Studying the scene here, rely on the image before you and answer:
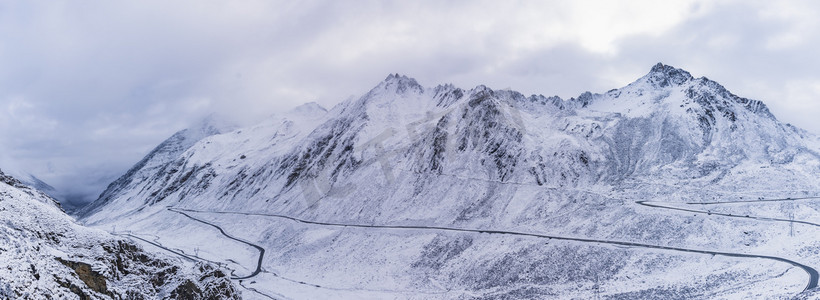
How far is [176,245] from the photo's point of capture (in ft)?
331

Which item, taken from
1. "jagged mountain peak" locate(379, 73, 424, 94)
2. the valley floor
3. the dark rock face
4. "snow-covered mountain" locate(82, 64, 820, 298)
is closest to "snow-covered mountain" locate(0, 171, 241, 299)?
the dark rock face

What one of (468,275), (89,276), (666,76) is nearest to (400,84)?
(666,76)

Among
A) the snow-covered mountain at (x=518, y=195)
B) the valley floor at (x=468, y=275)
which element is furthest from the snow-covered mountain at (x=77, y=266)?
the snow-covered mountain at (x=518, y=195)

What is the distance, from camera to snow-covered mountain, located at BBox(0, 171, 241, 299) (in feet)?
93.9

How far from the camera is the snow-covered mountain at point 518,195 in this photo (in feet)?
207

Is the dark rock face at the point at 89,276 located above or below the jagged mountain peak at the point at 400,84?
below

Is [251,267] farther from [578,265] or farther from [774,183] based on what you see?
[774,183]

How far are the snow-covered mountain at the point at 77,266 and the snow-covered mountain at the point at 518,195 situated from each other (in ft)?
94.0

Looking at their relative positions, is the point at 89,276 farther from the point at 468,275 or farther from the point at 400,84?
the point at 400,84

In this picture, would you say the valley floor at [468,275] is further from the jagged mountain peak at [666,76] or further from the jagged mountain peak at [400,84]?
the jagged mountain peak at [400,84]

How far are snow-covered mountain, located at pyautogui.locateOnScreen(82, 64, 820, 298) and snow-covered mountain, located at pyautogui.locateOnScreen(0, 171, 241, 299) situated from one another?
2866cm

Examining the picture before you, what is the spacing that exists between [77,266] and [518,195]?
2814 inches

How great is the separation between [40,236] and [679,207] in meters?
82.8

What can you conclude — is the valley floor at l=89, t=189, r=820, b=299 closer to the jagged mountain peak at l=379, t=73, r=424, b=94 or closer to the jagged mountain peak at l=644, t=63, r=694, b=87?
the jagged mountain peak at l=644, t=63, r=694, b=87
